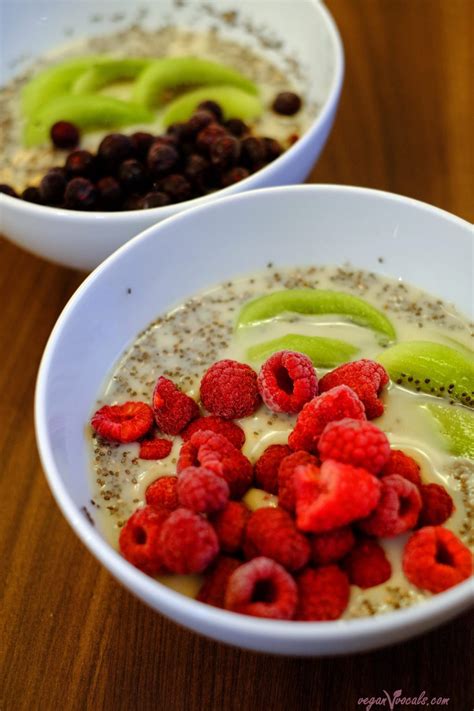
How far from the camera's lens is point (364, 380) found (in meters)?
0.92

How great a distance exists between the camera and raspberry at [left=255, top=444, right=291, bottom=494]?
85 cm

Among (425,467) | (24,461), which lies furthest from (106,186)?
(425,467)

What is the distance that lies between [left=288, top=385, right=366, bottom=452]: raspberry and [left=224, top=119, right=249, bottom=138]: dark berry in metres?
0.74

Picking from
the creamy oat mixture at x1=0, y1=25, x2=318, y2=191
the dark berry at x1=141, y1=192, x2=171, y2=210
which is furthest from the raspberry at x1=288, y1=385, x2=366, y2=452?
the creamy oat mixture at x1=0, y1=25, x2=318, y2=191

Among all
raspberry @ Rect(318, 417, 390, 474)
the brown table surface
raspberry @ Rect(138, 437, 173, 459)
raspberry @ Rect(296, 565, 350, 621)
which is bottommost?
the brown table surface

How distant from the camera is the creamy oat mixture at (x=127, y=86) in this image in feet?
4.73

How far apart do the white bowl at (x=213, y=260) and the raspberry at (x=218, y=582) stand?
0.59 feet

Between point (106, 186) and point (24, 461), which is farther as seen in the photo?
point (106, 186)

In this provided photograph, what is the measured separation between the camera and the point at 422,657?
0.88m

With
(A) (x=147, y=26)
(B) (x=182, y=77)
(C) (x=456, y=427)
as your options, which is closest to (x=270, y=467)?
(C) (x=456, y=427)

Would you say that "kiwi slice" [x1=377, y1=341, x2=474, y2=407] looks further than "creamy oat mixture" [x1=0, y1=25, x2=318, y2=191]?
No

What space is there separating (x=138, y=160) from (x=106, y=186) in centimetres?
9

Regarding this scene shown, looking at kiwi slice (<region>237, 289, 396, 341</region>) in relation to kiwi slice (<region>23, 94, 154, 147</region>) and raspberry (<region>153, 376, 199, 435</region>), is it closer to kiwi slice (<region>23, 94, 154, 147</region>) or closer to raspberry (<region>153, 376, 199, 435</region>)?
raspberry (<region>153, 376, 199, 435</region>)

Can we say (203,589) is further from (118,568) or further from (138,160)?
(138,160)
